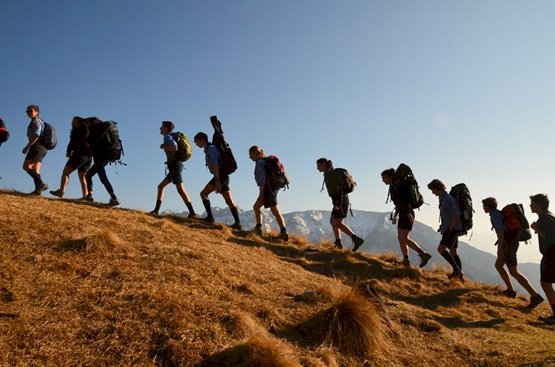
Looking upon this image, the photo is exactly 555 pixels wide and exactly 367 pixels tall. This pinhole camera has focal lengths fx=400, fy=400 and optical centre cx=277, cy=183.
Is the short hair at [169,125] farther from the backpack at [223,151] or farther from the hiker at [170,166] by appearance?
the backpack at [223,151]

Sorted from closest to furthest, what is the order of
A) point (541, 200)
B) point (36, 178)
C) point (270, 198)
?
point (541, 200)
point (36, 178)
point (270, 198)

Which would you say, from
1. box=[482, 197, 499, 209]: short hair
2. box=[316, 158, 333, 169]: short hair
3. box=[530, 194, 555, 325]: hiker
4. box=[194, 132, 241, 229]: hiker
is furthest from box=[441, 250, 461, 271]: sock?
box=[194, 132, 241, 229]: hiker

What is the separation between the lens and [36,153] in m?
11.5

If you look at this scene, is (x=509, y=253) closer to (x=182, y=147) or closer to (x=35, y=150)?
(x=182, y=147)

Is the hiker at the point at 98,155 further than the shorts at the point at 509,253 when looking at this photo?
Yes

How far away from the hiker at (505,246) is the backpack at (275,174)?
18.8 ft

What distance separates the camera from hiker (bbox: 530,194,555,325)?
892 centimetres

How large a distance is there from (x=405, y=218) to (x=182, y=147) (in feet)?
23.4

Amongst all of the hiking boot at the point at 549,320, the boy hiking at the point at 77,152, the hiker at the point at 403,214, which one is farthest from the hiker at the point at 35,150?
the hiking boot at the point at 549,320

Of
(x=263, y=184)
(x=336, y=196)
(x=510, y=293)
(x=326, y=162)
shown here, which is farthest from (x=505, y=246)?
(x=263, y=184)

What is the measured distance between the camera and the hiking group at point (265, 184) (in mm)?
A: 10867

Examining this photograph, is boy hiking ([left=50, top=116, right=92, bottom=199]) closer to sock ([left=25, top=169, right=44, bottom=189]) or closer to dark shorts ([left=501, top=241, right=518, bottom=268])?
sock ([left=25, top=169, right=44, bottom=189])

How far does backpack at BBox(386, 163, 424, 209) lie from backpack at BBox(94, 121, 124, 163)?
856 cm

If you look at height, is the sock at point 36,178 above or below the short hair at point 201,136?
below
